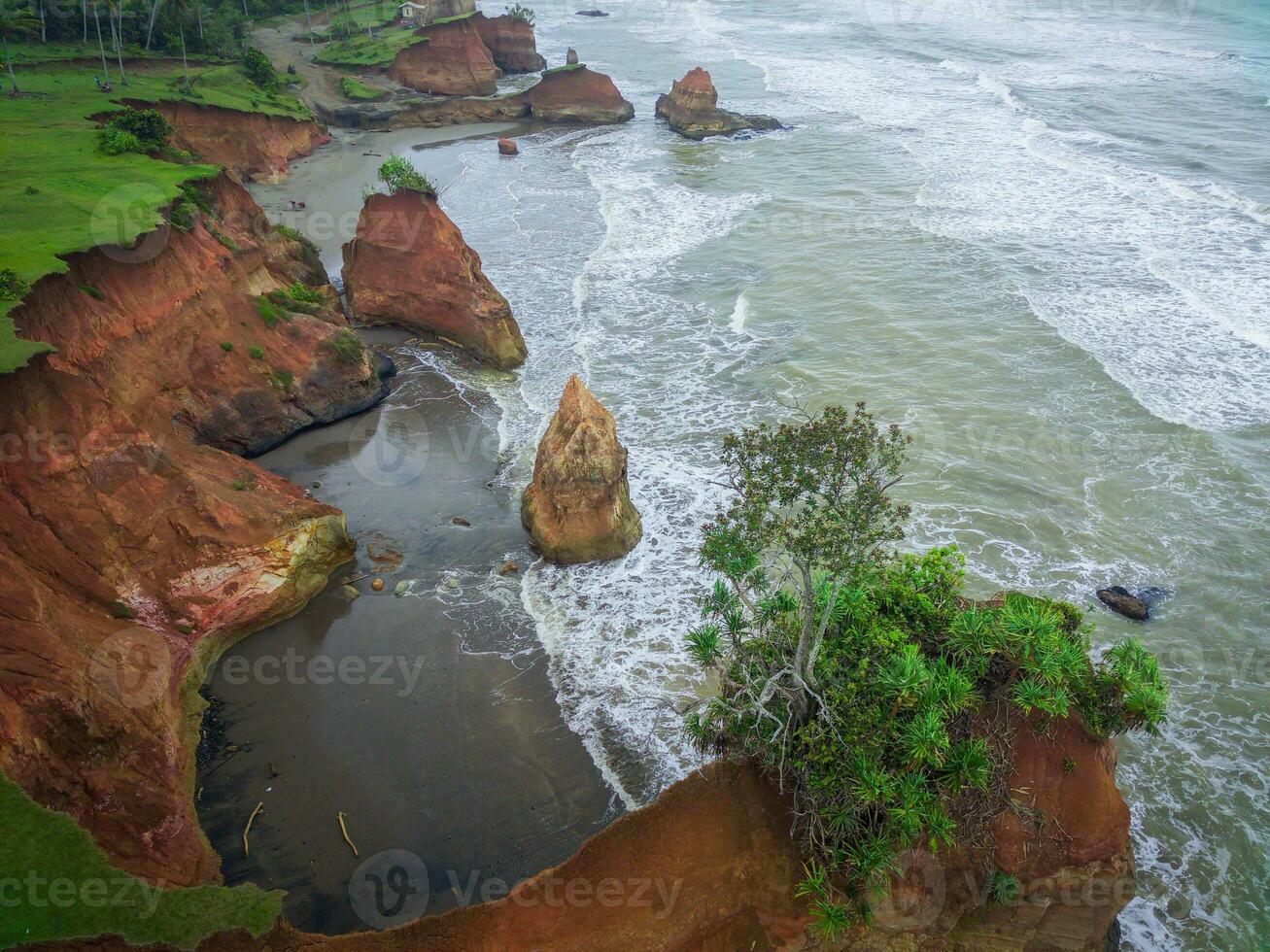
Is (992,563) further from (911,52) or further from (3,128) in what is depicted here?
(911,52)

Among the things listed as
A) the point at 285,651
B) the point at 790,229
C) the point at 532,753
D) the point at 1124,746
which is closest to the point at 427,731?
the point at 532,753

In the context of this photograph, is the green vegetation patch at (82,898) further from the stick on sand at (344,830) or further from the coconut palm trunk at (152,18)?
the coconut palm trunk at (152,18)

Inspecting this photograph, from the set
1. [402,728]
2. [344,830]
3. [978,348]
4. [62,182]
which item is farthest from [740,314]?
[344,830]

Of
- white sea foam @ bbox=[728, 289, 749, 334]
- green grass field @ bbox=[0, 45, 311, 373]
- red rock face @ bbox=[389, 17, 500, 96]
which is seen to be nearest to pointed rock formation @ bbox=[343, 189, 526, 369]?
green grass field @ bbox=[0, 45, 311, 373]

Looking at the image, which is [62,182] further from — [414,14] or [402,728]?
[414,14]

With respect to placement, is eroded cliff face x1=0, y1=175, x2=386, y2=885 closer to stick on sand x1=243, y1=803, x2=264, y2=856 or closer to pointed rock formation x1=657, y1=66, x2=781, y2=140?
stick on sand x1=243, y1=803, x2=264, y2=856

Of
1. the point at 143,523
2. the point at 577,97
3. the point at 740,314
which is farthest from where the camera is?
the point at 577,97
